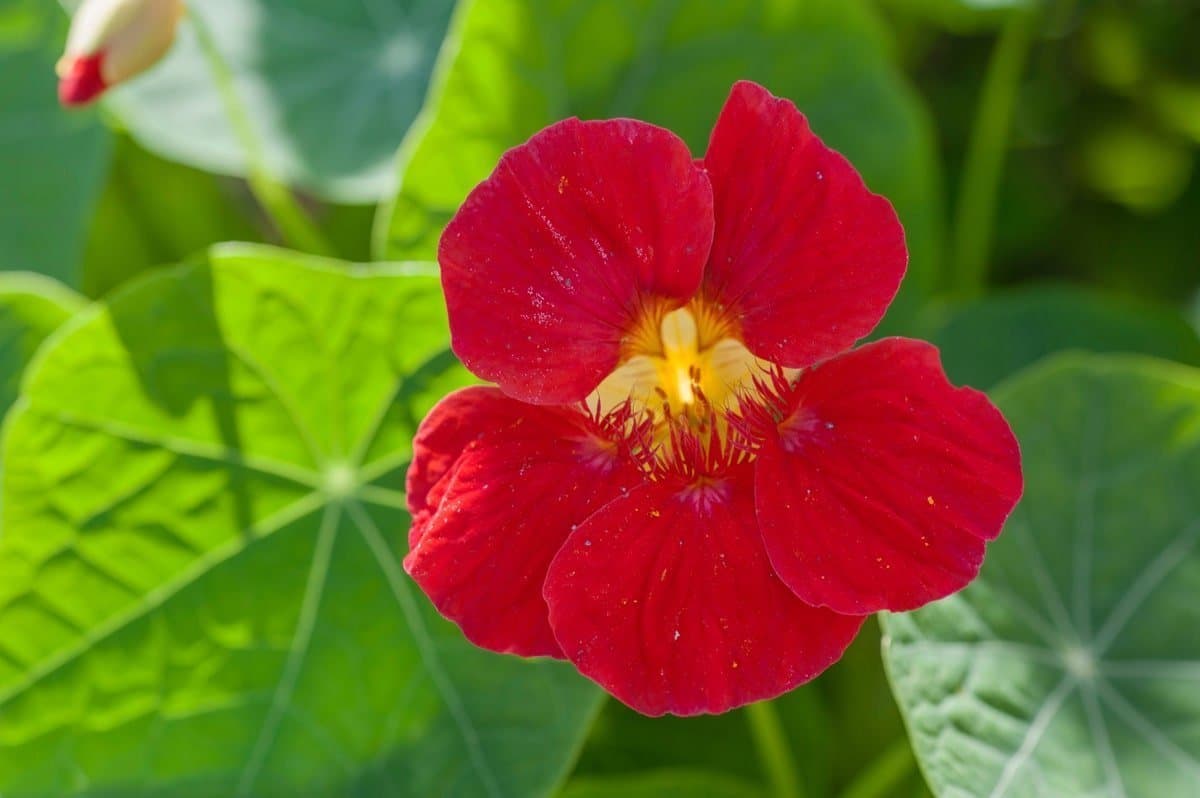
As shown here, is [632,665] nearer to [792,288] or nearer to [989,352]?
[792,288]

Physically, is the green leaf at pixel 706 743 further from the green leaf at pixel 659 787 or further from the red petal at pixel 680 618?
the red petal at pixel 680 618

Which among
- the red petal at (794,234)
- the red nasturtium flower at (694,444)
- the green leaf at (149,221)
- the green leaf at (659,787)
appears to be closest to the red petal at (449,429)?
the red nasturtium flower at (694,444)

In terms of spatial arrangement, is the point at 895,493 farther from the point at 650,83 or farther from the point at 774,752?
the point at 650,83

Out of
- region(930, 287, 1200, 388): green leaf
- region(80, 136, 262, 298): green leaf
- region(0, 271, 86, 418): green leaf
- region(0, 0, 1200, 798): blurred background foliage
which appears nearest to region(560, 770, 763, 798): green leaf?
region(0, 0, 1200, 798): blurred background foliage

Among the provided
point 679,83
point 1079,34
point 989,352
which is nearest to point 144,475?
point 679,83

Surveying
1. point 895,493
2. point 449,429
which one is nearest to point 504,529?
point 449,429

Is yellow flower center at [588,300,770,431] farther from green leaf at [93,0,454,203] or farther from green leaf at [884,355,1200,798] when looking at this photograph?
green leaf at [93,0,454,203]
